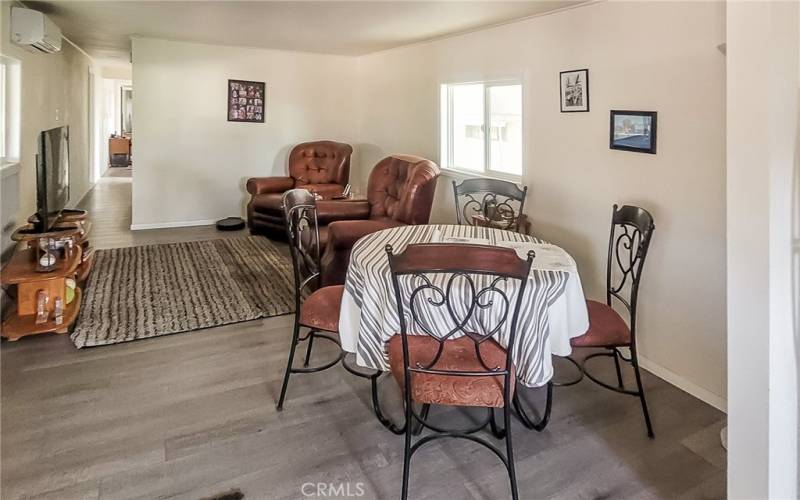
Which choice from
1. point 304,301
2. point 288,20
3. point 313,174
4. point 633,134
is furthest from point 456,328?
point 313,174

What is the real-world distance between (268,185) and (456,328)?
4.77m

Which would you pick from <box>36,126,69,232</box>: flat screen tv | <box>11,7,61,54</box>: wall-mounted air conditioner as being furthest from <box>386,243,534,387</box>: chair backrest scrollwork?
<box>11,7,61,54</box>: wall-mounted air conditioner

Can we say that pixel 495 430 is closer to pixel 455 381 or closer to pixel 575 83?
pixel 455 381

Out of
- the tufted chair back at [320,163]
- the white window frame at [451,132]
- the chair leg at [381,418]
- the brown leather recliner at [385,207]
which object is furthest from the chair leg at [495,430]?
the tufted chair back at [320,163]

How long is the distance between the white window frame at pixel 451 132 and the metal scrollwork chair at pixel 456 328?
7.52ft

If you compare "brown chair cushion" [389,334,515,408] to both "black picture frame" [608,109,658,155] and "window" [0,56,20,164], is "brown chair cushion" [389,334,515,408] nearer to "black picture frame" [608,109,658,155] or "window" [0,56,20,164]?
"black picture frame" [608,109,658,155]

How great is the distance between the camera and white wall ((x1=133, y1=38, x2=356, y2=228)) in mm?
6066

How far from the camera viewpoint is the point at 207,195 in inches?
259

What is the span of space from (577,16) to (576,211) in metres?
1.25

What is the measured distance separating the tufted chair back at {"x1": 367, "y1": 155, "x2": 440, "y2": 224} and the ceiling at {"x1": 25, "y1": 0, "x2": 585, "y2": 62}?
116 centimetres

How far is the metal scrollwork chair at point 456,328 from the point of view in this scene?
163cm

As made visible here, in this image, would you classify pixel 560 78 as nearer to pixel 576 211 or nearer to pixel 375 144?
pixel 576 211

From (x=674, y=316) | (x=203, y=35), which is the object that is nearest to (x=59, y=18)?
(x=203, y=35)

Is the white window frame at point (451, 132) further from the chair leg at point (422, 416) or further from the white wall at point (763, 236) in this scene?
the white wall at point (763, 236)
